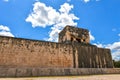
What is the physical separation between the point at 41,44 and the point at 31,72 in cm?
583

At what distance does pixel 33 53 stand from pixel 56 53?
2.44 m

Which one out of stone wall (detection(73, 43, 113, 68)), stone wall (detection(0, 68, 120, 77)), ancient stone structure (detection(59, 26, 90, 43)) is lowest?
stone wall (detection(0, 68, 120, 77))

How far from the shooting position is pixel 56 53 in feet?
45.8

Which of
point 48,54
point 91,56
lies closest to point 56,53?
point 48,54

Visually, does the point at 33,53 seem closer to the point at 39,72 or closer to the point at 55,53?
the point at 55,53

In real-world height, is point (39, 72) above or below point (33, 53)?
below

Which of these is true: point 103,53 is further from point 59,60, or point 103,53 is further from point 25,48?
point 25,48

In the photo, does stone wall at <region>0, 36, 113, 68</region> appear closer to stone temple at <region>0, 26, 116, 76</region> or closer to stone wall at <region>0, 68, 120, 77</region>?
stone temple at <region>0, 26, 116, 76</region>

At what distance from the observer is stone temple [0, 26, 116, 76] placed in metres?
11.9

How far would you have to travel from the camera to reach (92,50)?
639 inches

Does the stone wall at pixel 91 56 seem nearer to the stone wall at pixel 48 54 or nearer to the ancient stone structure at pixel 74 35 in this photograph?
the stone wall at pixel 48 54

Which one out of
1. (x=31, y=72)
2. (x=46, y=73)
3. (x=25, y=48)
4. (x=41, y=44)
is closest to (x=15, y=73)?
(x=31, y=72)

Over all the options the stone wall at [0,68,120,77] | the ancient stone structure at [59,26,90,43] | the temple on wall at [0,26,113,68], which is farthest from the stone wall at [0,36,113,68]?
the stone wall at [0,68,120,77]

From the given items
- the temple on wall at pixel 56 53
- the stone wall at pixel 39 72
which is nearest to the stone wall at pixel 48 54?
the temple on wall at pixel 56 53
